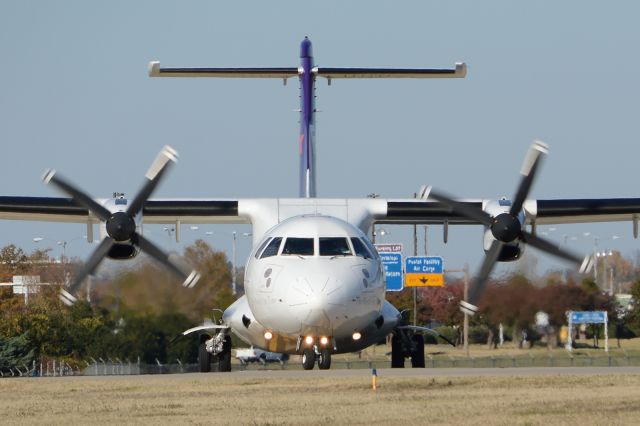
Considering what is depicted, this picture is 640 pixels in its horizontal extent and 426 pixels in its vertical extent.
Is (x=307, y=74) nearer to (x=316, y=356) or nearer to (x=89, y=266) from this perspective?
(x=89, y=266)

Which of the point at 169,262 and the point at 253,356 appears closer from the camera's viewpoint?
the point at 169,262

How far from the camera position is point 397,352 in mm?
28828

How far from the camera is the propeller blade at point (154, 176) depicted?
26.5 metres

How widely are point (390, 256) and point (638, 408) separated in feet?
122

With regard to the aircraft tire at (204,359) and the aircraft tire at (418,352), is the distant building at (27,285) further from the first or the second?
the aircraft tire at (418,352)

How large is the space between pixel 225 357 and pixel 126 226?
4.00m

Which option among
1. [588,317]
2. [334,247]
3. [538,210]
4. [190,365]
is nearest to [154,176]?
[334,247]

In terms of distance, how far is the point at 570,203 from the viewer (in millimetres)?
28562

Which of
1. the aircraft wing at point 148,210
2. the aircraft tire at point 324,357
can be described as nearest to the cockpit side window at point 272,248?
the aircraft tire at point 324,357

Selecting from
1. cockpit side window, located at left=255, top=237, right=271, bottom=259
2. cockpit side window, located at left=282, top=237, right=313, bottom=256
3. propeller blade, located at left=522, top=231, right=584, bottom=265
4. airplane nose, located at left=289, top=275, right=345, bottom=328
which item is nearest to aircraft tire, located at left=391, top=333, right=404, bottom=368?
propeller blade, located at left=522, top=231, right=584, bottom=265

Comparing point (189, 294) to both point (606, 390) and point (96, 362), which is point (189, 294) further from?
point (606, 390)

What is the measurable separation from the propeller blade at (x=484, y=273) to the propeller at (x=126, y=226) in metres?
5.50

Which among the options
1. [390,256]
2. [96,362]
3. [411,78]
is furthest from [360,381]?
[390,256]

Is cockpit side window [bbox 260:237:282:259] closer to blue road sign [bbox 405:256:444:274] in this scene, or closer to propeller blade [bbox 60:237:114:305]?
propeller blade [bbox 60:237:114:305]
